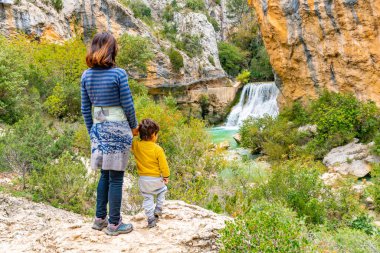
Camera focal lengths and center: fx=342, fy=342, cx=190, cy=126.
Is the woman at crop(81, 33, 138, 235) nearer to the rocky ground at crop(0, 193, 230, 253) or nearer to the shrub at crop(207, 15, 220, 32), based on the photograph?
the rocky ground at crop(0, 193, 230, 253)

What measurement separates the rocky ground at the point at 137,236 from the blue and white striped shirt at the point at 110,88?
1169mm

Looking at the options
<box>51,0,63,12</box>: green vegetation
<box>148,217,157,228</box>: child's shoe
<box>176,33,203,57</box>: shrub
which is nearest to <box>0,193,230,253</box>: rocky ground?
<box>148,217,157,228</box>: child's shoe

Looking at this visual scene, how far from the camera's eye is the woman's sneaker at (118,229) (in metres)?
3.34

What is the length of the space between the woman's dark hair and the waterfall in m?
22.3

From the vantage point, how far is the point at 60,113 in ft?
56.5

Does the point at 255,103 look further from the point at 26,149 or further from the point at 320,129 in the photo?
the point at 26,149

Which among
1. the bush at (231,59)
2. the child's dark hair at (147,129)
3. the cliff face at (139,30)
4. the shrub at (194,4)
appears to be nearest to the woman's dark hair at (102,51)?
the child's dark hair at (147,129)

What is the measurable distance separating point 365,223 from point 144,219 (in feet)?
16.7

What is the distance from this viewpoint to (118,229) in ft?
11.0

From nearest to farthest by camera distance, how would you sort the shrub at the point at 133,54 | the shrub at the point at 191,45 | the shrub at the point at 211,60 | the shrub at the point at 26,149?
the shrub at the point at 26,149
the shrub at the point at 133,54
the shrub at the point at 191,45
the shrub at the point at 211,60

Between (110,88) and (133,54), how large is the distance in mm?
24749

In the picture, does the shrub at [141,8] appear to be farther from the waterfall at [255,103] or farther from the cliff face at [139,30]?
the waterfall at [255,103]

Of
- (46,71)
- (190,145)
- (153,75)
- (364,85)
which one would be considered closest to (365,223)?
(190,145)

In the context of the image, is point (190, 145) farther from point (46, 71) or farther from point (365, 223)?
point (46, 71)
